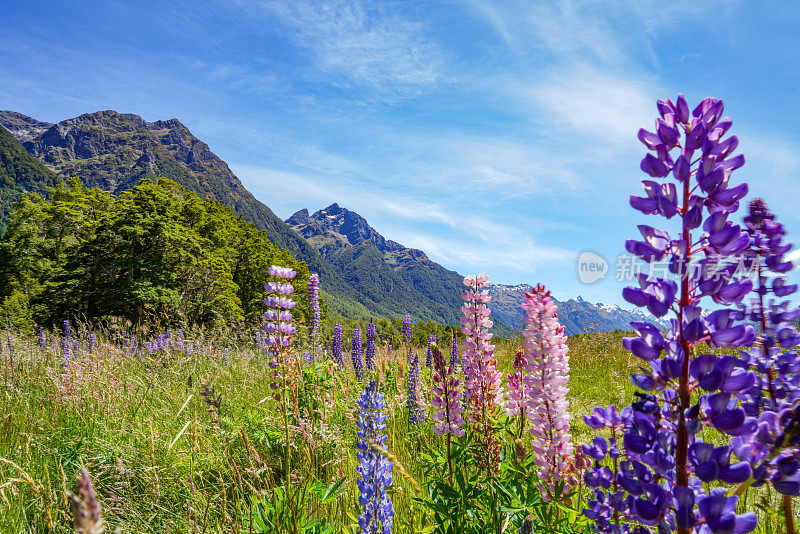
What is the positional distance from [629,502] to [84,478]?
1377mm

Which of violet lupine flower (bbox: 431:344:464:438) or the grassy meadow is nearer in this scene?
the grassy meadow

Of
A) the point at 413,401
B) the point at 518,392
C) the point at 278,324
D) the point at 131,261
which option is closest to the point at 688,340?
the point at 518,392

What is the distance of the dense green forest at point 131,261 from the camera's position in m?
22.3

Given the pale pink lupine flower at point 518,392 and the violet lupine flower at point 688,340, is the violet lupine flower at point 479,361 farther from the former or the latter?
the violet lupine flower at point 688,340

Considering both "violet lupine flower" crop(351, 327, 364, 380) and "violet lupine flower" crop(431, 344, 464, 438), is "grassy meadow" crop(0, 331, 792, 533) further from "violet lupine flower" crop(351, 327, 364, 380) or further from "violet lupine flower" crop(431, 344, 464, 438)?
"violet lupine flower" crop(351, 327, 364, 380)

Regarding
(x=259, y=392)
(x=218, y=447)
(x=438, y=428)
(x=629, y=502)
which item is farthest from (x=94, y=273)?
(x=629, y=502)

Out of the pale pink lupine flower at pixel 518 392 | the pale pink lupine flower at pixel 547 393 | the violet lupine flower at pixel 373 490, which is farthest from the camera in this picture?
the pale pink lupine flower at pixel 518 392

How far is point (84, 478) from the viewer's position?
589mm

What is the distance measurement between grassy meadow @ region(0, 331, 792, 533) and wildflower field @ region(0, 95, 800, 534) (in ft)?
0.10

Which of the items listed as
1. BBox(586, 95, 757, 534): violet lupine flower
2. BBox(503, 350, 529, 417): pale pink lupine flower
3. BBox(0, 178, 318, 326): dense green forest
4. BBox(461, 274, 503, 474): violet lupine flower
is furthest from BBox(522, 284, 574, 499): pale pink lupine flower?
BBox(0, 178, 318, 326): dense green forest

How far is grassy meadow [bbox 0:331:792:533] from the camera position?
254 cm

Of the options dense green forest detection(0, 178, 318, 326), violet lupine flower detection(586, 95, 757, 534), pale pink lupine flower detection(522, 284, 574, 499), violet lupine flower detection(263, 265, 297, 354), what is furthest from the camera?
dense green forest detection(0, 178, 318, 326)

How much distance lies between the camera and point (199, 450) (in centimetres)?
390

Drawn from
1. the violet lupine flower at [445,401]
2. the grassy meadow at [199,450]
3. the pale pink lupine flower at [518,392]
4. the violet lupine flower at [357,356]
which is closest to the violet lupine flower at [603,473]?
the grassy meadow at [199,450]
